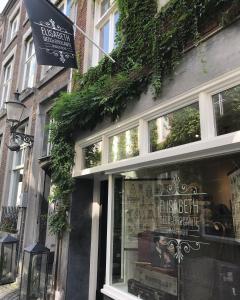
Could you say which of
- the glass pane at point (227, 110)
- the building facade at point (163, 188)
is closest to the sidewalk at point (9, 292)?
the building facade at point (163, 188)

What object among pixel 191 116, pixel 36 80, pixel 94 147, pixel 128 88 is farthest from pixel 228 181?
pixel 36 80

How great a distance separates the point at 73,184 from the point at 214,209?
2801 millimetres

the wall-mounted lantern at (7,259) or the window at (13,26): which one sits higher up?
the window at (13,26)

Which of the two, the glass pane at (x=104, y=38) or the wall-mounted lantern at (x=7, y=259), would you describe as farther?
the wall-mounted lantern at (x=7, y=259)

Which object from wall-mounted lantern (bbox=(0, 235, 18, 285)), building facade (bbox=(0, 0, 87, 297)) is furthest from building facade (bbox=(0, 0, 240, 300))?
wall-mounted lantern (bbox=(0, 235, 18, 285))

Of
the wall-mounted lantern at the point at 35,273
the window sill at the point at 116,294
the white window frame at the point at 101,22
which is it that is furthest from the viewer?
the white window frame at the point at 101,22

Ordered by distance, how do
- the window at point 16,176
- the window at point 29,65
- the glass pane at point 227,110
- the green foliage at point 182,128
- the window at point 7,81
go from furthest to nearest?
the window at point 7,81 < the window at point 29,65 < the window at point 16,176 < the green foliage at point 182,128 < the glass pane at point 227,110

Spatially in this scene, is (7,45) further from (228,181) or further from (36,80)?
(228,181)

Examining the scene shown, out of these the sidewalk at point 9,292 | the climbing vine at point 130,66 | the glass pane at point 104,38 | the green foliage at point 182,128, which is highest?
A: the glass pane at point 104,38

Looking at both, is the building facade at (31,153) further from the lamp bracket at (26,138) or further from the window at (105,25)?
the window at (105,25)

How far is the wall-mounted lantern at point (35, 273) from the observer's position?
4.69 meters

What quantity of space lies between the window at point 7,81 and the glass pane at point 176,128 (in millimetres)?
8776

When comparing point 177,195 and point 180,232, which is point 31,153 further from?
point 180,232

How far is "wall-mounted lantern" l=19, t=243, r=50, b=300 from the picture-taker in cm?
469
